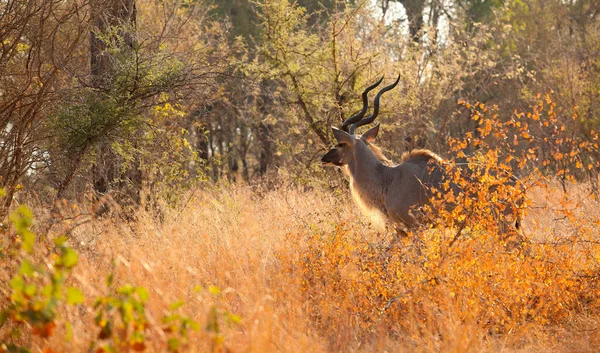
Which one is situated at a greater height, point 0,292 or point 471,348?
point 0,292

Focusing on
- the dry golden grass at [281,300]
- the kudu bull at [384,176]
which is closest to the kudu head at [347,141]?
the kudu bull at [384,176]

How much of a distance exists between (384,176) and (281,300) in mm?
3376

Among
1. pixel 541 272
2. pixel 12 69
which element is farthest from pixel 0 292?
pixel 541 272

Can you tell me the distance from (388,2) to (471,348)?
67.1 ft

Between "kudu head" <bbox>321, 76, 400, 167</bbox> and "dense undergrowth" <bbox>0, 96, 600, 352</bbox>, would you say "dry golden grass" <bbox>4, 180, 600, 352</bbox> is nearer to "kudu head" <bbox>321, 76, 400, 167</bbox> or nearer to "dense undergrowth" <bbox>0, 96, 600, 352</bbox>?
"dense undergrowth" <bbox>0, 96, 600, 352</bbox>

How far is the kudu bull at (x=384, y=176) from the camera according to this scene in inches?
325

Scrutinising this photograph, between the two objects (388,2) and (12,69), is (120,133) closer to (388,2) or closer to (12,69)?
(12,69)

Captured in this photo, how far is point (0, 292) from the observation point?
17.1ft

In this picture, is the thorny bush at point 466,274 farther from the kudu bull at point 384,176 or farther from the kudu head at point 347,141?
the kudu head at point 347,141

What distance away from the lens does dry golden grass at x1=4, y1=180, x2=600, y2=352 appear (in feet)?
15.0

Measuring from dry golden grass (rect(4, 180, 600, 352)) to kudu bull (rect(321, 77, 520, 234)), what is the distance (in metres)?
0.47

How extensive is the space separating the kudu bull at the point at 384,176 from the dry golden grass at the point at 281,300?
0.47 meters

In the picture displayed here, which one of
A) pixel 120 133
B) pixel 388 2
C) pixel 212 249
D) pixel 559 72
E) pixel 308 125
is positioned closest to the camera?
pixel 212 249

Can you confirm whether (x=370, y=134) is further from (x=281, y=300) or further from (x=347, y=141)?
(x=281, y=300)
